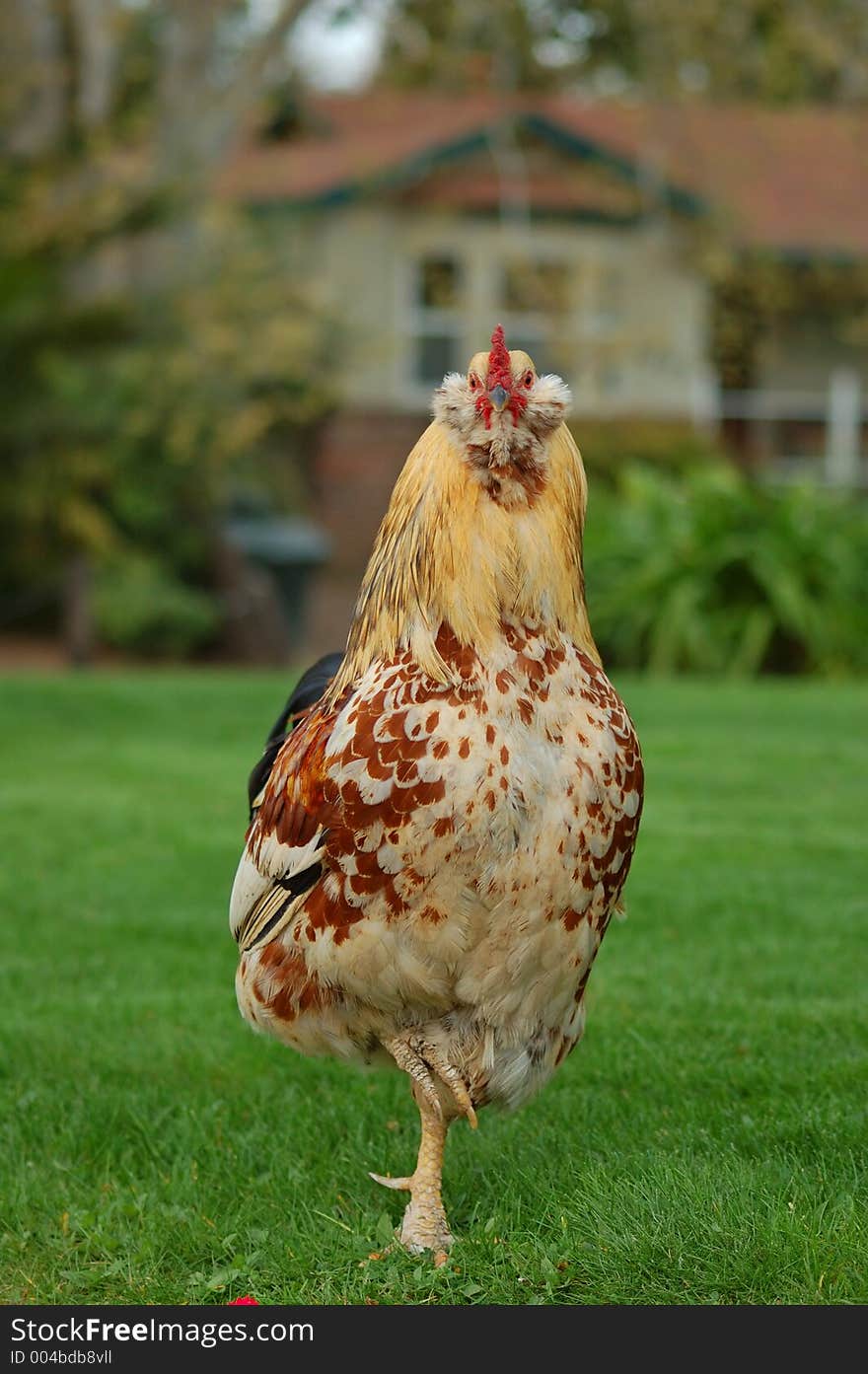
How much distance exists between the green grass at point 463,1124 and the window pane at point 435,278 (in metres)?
18.1

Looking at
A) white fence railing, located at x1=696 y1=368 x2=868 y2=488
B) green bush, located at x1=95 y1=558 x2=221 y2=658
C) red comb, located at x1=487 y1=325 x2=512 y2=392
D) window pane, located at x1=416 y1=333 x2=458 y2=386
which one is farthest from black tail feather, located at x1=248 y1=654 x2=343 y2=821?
white fence railing, located at x1=696 y1=368 x2=868 y2=488

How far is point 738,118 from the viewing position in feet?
96.1

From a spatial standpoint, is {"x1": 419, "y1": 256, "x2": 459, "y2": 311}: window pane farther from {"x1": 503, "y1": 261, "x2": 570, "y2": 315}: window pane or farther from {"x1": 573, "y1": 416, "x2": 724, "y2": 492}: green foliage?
{"x1": 573, "y1": 416, "x2": 724, "y2": 492}: green foliage

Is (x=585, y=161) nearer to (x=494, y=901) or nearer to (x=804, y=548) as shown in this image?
(x=804, y=548)

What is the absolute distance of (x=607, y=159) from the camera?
2362cm

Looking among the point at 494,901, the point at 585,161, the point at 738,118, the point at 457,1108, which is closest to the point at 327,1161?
the point at 457,1108

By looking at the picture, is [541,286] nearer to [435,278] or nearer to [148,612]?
[148,612]

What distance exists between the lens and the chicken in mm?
3574

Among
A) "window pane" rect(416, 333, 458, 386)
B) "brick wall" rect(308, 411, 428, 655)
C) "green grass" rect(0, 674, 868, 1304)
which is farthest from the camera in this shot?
"window pane" rect(416, 333, 458, 386)

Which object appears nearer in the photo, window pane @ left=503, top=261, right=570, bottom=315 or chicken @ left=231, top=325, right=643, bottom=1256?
chicken @ left=231, top=325, right=643, bottom=1256

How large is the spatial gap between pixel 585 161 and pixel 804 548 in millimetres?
10885

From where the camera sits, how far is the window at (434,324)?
25.7 m

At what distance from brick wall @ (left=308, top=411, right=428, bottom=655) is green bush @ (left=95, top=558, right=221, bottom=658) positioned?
502 centimetres

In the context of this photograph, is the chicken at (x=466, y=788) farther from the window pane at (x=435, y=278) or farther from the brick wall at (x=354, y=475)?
the window pane at (x=435, y=278)
